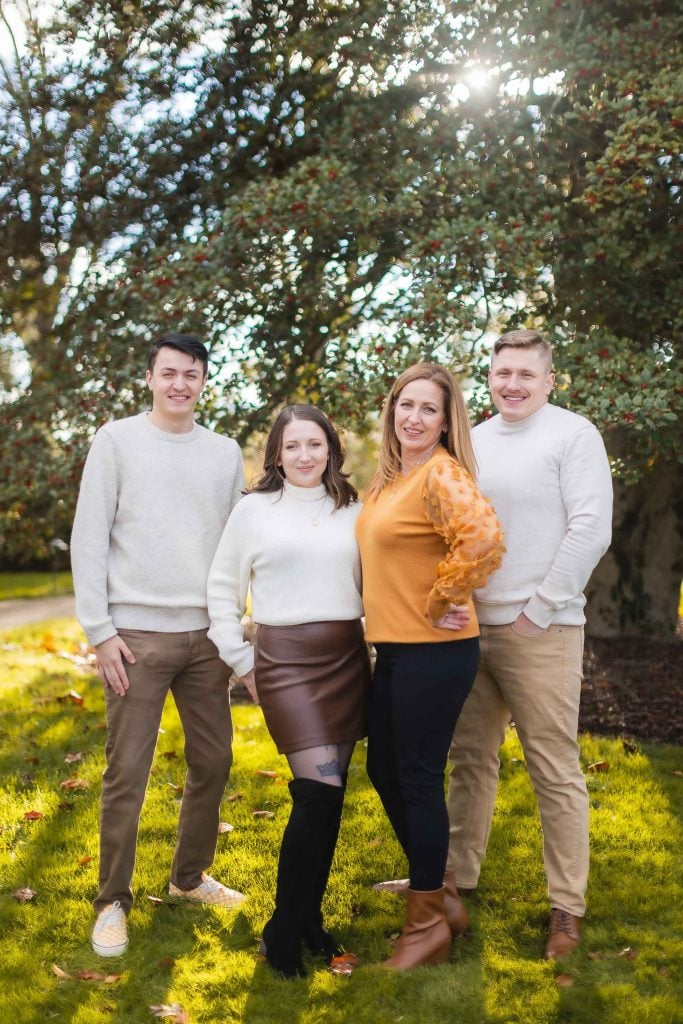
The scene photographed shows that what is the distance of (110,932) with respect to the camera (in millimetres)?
3490

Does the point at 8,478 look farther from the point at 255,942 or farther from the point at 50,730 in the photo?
the point at 255,942

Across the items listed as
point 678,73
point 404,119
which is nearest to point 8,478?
point 404,119

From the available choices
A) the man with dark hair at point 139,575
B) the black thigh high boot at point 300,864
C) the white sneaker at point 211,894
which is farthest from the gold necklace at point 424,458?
the white sneaker at point 211,894

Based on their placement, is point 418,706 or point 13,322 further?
point 13,322

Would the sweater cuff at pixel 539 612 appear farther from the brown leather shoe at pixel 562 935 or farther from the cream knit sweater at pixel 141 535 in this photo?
the cream knit sweater at pixel 141 535

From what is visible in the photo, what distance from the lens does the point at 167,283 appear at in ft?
20.9

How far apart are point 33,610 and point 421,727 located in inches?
431

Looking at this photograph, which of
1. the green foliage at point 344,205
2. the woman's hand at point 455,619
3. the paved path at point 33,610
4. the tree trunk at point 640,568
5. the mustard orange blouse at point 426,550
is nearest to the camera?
the mustard orange blouse at point 426,550

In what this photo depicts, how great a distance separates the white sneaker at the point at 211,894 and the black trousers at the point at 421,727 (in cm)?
94

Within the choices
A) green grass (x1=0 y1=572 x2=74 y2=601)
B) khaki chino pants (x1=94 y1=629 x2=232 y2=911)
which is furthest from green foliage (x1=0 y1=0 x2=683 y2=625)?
green grass (x1=0 y1=572 x2=74 y2=601)

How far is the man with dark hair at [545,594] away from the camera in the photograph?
3.39 meters

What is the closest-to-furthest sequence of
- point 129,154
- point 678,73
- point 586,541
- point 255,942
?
1. point 586,541
2. point 255,942
3. point 678,73
4. point 129,154

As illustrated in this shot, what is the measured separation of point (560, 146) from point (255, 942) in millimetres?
5685

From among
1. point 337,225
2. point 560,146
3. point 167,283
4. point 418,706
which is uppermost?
point 560,146
